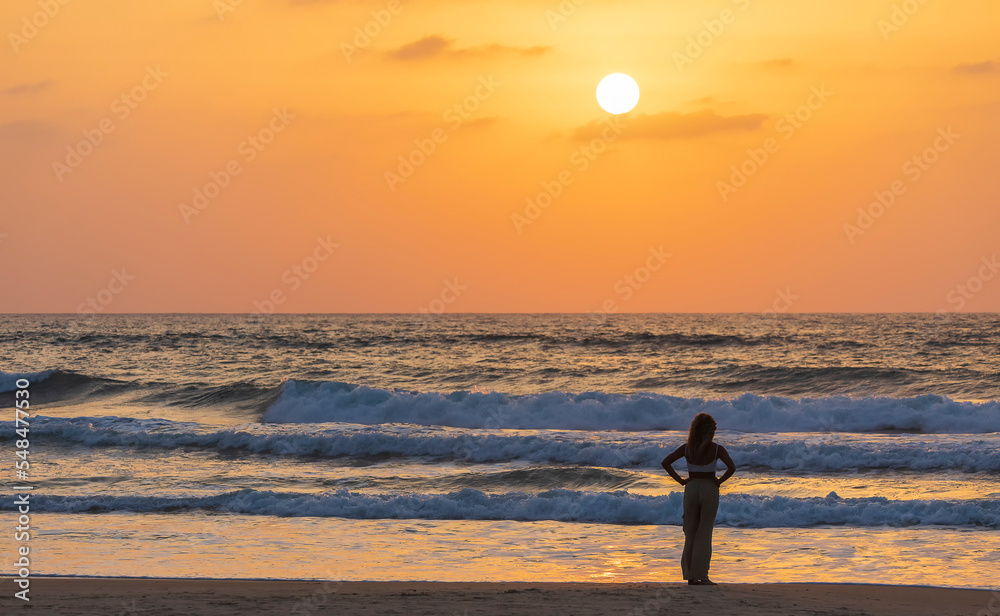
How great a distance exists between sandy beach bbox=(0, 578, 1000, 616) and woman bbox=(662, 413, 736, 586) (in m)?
0.35

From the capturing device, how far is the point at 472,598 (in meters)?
7.82

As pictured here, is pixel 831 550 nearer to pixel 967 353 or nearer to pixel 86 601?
pixel 86 601

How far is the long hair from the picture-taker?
849 cm

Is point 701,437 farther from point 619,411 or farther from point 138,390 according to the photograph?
point 138,390

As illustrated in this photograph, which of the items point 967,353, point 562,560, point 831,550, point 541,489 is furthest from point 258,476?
point 967,353

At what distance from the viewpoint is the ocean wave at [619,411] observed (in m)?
23.7

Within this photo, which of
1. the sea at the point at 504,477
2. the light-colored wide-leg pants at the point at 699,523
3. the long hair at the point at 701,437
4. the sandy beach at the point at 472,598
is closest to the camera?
the sandy beach at the point at 472,598

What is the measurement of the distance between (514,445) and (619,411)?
7.78 m

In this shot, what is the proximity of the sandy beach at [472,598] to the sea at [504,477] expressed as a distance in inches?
28.5

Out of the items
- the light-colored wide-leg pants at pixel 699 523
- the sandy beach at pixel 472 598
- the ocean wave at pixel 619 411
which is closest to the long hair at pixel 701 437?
the light-colored wide-leg pants at pixel 699 523

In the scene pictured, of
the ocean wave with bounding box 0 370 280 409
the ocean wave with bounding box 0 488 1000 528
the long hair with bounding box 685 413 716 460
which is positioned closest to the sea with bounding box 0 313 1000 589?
the ocean wave with bounding box 0 488 1000 528

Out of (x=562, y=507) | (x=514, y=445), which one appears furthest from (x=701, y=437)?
(x=514, y=445)

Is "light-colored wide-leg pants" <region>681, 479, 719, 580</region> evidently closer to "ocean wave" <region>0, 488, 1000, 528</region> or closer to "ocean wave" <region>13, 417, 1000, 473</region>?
"ocean wave" <region>0, 488, 1000, 528</region>

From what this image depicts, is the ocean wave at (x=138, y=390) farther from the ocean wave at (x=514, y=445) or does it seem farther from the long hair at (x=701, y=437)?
the long hair at (x=701, y=437)
